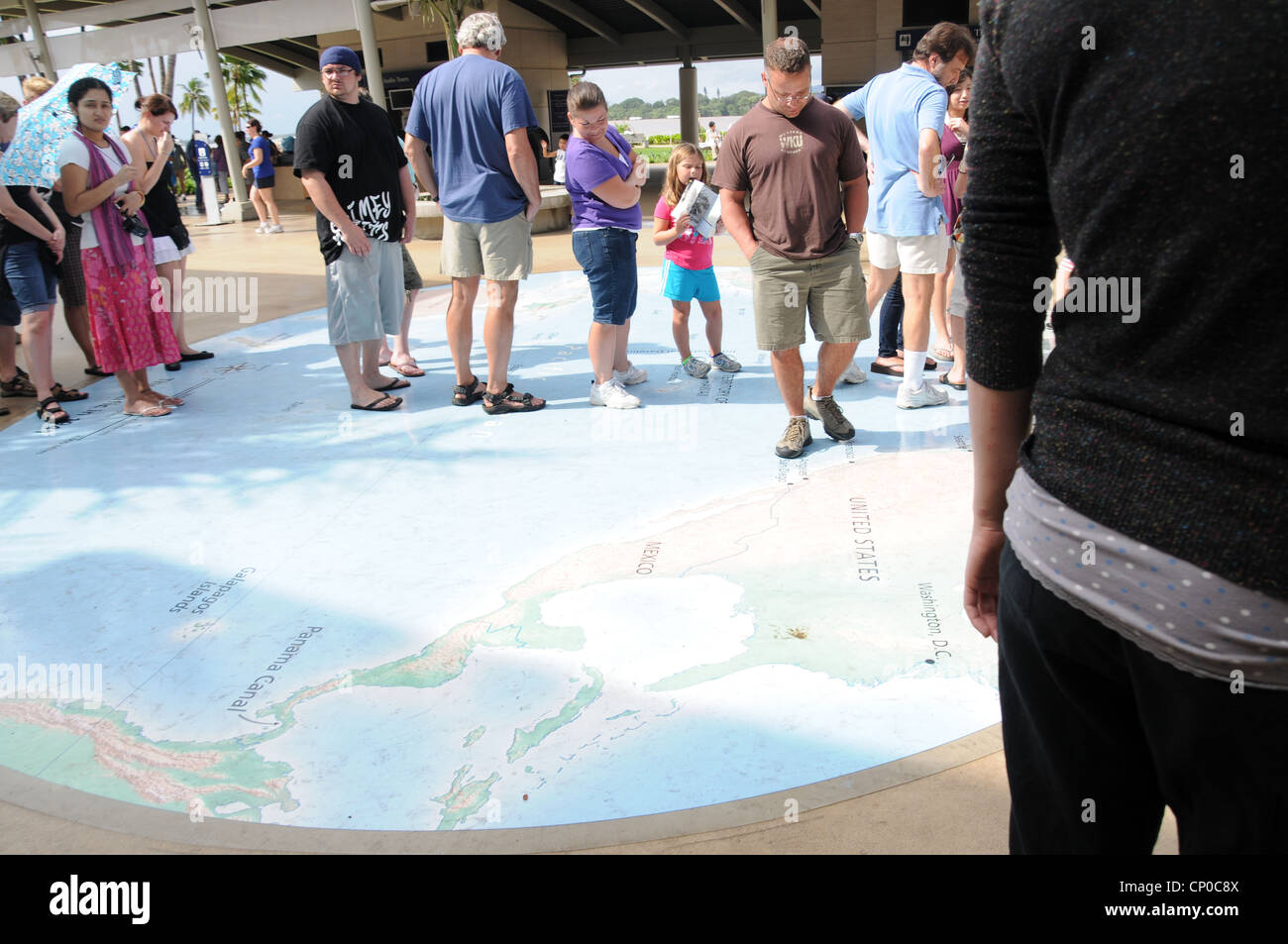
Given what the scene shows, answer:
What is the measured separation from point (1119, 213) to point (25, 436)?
5.62 m

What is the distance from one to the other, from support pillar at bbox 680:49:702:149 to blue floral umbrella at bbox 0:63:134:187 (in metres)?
27.9

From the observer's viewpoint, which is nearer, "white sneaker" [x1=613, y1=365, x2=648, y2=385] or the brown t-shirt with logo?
the brown t-shirt with logo

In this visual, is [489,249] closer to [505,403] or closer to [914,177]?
[505,403]

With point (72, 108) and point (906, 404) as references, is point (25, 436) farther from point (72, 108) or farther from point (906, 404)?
point (906, 404)

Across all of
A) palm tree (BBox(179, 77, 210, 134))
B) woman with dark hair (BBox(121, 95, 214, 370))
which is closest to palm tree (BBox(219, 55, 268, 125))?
palm tree (BBox(179, 77, 210, 134))

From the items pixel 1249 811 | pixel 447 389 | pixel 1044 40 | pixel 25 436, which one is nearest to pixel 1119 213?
pixel 1044 40

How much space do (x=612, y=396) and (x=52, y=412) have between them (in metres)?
3.07

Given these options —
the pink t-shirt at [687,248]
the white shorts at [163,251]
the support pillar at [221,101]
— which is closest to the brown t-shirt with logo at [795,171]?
the pink t-shirt at [687,248]

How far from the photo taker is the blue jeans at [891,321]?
5422mm

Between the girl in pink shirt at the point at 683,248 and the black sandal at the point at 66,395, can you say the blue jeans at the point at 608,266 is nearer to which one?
the girl in pink shirt at the point at 683,248

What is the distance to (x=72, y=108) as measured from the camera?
4.79 m

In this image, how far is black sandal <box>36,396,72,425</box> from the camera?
17.2ft

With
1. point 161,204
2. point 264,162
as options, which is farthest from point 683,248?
point 264,162

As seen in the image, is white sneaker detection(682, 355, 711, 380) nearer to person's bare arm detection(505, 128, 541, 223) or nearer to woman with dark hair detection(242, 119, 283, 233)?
person's bare arm detection(505, 128, 541, 223)
